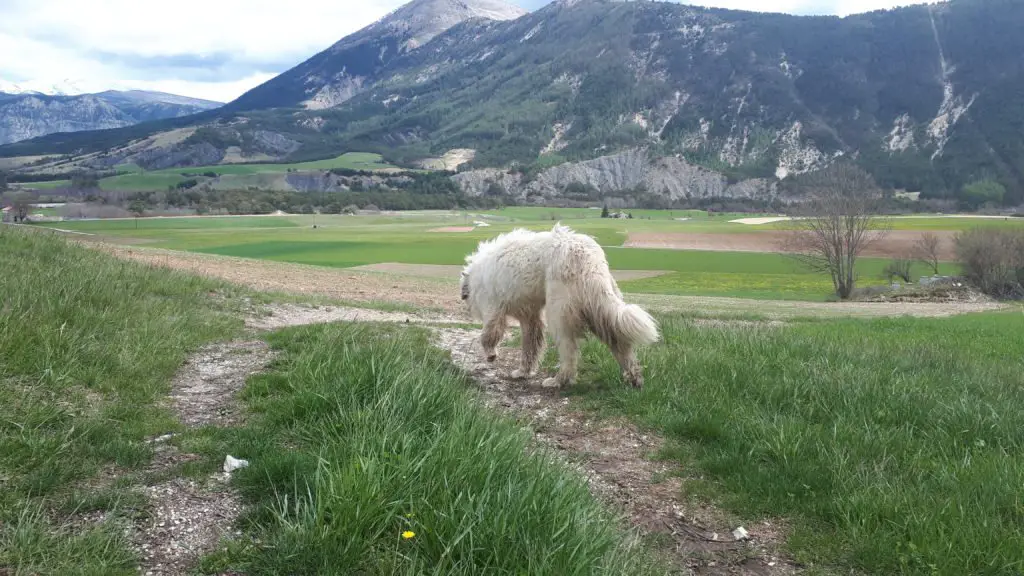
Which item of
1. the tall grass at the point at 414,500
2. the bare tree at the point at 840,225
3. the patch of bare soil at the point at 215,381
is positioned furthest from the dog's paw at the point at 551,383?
the bare tree at the point at 840,225

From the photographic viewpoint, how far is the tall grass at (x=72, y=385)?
3254 mm

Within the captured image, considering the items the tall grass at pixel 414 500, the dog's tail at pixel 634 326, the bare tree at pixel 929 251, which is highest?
the dog's tail at pixel 634 326

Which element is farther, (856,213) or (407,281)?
(856,213)

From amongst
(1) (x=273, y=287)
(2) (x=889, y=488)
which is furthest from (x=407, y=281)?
(2) (x=889, y=488)

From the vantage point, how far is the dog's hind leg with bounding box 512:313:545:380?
9.42 metres

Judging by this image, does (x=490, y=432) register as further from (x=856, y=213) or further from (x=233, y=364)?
(x=856, y=213)

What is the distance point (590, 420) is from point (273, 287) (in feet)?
56.0

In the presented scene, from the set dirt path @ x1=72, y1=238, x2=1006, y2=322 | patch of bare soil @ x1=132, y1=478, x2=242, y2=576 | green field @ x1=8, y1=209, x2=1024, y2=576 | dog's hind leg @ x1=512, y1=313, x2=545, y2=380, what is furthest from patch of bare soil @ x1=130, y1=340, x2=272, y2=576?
dirt path @ x1=72, y1=238, x2=1006, y2=322

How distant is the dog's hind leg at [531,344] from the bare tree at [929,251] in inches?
2826

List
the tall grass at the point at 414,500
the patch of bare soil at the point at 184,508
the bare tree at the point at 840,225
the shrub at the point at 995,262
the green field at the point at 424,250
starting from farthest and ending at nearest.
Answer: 1. the green field at the point at 424,250
2. the bare tree at the point at 840,225
3. the shrub at the point at 995,262
4. the patch of bare soil at the point at 184,508
5. the tall grass at the point at 414,500

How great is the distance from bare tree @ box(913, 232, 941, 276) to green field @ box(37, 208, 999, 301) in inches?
50.9

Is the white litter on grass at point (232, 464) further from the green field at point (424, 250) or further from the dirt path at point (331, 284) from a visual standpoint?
the green field at point (424, 250)

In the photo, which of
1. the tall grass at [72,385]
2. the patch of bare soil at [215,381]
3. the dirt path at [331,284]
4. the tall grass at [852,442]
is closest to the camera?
the tall grass at [72,385]

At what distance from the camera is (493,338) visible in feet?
32.0
